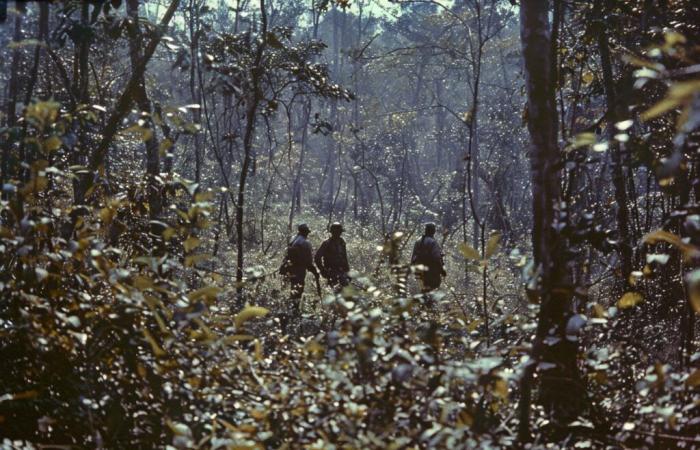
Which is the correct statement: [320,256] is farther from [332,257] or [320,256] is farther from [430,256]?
[430,256]

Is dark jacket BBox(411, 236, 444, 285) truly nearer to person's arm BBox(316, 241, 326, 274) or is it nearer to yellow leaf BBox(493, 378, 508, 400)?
person's arm BBox(316, 241, 326, 274)

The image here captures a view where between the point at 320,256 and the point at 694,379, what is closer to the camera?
the point at 694,379

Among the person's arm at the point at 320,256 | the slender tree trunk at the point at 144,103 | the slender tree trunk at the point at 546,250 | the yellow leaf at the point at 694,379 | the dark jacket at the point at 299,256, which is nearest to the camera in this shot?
the yellow leaf at the point at 694,379

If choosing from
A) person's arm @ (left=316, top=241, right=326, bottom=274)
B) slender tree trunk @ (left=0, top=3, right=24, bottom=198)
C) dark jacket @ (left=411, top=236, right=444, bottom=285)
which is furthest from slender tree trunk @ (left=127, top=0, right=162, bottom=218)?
dark jacket @ (left=411, top=236, right=444, bottom=285)

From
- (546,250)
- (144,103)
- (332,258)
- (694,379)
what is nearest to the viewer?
(694,379)

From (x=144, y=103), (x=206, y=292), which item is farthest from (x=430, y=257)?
(x=206, y=292)

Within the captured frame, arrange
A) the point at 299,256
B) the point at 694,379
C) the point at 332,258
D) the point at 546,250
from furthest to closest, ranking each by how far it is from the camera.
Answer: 1. the point at 332,258
2. the point at 299,256
3. the point at 546,250
4. the point at 694,379

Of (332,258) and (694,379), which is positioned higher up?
(694,379)

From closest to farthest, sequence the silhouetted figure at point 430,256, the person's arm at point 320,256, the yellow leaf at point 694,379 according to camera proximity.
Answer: the yellow leaf at point 694,379 → the person's arm at point 320,256 → the silhouetted figure at point 430,256

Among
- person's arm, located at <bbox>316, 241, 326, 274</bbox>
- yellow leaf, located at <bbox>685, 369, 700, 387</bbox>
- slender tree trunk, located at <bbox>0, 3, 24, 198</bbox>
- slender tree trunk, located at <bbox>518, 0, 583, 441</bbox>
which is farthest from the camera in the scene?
person's arm, located at <bbox>316, 241, 326, 274</bbox>

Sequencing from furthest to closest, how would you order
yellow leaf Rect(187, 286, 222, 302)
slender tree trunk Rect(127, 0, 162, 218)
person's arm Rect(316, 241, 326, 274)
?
person's arm Rect(316, 241, 326, 274) → slender tree trunk Rect(127, 0, 162, 218) → yellow leaf Rect(187, 286, 222, 302)

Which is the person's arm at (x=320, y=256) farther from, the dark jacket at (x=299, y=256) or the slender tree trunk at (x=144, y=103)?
the slender tree trunk at (x=144, y=103)

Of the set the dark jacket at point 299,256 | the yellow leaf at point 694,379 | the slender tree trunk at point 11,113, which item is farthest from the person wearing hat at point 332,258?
the yellow leaf at point 694,379

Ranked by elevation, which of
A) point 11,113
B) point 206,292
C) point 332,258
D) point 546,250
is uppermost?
point 11,113
